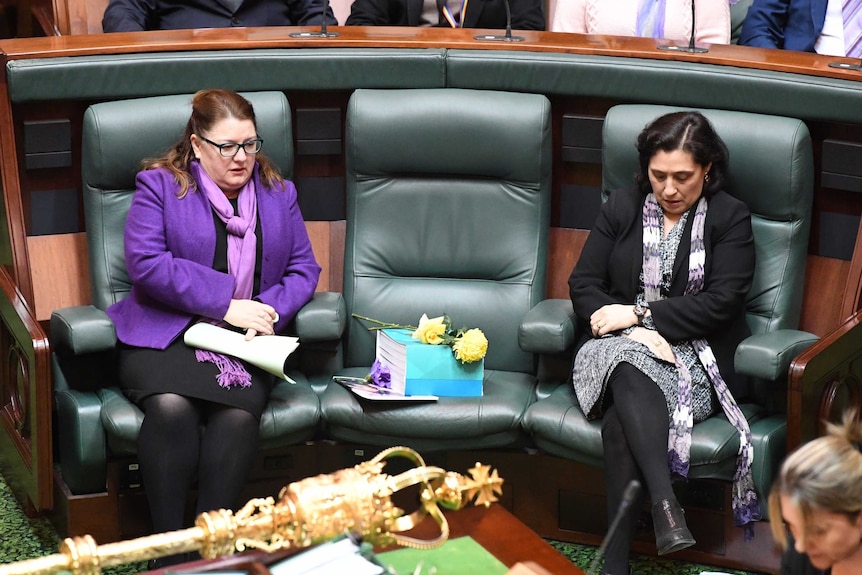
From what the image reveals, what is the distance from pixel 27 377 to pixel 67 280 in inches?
17.0

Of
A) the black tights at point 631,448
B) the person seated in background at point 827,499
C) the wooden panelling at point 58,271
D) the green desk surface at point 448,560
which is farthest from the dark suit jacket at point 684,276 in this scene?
the wooden panelling at point 58,271

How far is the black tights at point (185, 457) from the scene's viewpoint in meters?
2.70

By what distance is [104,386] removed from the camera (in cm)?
299

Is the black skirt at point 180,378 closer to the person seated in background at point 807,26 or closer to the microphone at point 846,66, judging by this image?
the microphone at point 846,66

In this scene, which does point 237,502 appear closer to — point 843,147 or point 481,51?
point 481,51

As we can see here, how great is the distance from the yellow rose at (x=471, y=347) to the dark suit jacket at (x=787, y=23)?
4.72 ft

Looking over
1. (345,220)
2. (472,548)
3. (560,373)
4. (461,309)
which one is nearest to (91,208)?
(345,220)

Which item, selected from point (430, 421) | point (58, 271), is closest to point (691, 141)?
point (430, 421)

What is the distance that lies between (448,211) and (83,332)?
3.10 feet

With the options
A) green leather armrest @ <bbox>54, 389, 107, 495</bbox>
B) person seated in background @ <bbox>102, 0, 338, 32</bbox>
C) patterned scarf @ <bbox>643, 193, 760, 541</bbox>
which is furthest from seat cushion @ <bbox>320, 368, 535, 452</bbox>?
person seated in background @ <bbox>102, 0, 338, 32</bbox>

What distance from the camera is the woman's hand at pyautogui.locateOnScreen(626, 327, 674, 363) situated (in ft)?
9.39

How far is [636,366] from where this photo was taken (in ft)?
9.21

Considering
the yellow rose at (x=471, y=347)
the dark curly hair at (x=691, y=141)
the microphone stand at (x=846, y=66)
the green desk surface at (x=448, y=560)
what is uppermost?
the microphone stand at (x=846, y=66)

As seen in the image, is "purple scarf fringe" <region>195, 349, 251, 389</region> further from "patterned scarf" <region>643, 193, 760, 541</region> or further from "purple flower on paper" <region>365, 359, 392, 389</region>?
"patterned scarf" <region>643, 193, 760, 541</region>
